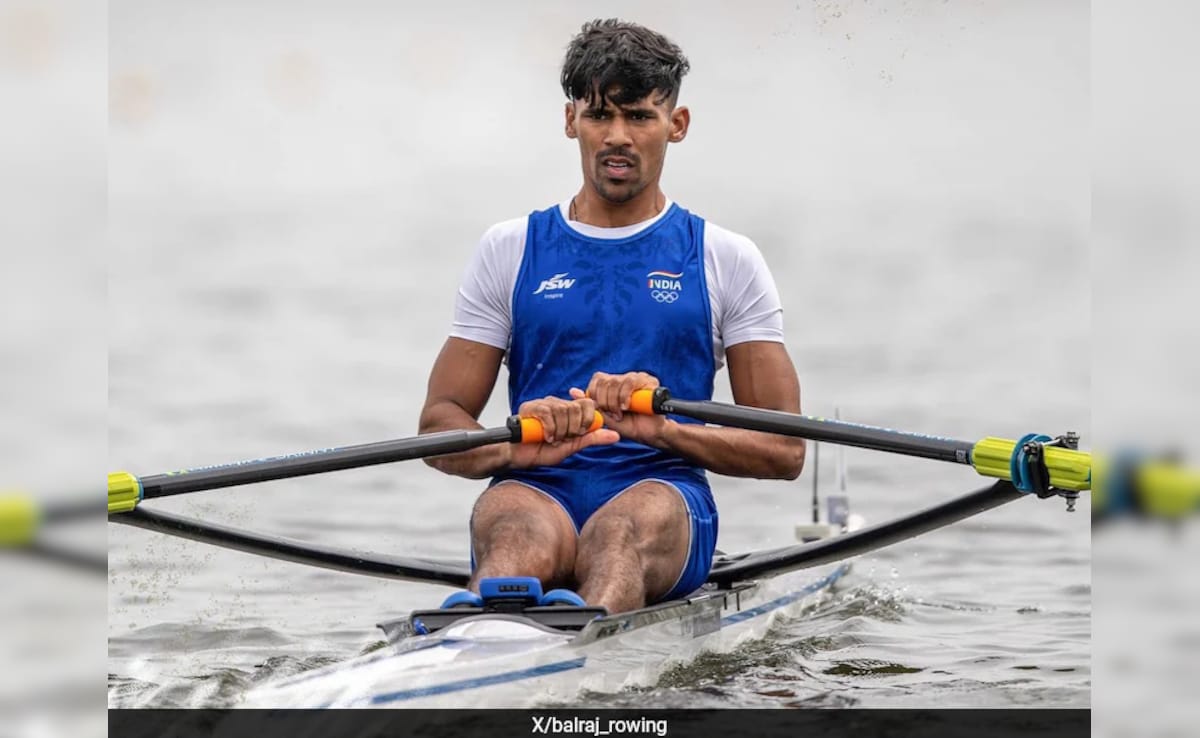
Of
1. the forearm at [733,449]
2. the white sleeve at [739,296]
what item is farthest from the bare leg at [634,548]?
the white sleeve at [739,296]

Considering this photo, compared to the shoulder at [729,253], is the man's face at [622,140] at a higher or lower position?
higher

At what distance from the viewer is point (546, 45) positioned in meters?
11.1

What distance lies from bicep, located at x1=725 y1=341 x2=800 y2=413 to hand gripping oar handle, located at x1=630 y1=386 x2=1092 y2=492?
0.16 meters

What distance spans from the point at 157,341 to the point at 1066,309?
530cm

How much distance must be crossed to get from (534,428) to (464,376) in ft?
1.16

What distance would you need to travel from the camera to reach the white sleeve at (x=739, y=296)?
3.53 meters

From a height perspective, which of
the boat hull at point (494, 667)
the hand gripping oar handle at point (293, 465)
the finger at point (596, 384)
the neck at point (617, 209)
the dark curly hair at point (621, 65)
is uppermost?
the dark curly hair at point (621, 65)

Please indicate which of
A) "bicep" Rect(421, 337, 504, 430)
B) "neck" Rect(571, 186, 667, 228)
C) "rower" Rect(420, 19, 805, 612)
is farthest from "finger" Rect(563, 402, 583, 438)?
"neck" Rect(571, 186, 667, 228)

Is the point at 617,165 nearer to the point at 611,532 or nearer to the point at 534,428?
the point at 534,428

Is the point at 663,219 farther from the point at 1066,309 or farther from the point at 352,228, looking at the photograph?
the point at 352,228

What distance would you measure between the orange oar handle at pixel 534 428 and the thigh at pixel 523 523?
0.41 ft

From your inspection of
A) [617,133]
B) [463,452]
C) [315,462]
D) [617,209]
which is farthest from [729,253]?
[315,462]

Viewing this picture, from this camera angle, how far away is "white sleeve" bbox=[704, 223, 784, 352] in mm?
3527

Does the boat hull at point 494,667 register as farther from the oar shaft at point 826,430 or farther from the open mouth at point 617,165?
the open mouth at point 617,165
